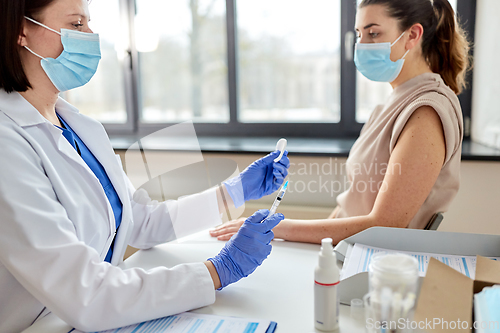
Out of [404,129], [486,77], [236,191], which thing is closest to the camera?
[404,129]

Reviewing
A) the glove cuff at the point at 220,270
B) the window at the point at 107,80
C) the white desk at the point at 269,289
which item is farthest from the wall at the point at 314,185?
the glove cuff at the point at 220,270

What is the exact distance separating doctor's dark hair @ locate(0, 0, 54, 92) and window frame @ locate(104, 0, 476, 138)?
5.47 feet

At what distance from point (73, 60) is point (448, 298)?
108 centimetres

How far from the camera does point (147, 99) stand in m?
2.88

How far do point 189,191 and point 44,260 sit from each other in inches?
63.0

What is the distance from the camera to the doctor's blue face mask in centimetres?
108

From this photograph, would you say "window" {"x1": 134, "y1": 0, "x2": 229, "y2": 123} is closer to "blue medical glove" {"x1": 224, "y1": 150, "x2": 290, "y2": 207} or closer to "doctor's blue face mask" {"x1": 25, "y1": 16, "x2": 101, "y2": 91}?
"blue medical glove" {"x1": 224, "y1": 150, "x2": 290, "y2": 207}

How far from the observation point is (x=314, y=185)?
85.2 inches

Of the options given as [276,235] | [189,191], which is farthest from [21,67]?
[189,191]

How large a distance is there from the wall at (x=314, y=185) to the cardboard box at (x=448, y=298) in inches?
50.1

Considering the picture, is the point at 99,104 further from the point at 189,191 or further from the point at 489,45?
the point at 489,45

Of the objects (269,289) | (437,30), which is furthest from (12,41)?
(437,30)

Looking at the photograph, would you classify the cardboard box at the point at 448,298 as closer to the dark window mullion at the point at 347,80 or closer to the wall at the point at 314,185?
the wall at the point at 314,185

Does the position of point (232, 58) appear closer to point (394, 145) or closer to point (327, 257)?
point (394, 145)
